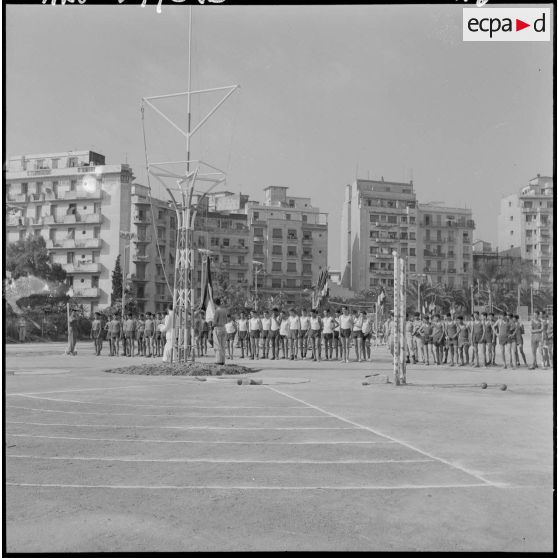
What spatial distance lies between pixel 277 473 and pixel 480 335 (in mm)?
16750

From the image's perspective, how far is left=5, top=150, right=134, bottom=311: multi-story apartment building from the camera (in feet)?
232

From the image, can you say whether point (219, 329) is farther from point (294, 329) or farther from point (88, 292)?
point (88, 292)

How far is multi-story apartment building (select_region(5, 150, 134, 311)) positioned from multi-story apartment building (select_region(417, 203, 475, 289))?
142ft

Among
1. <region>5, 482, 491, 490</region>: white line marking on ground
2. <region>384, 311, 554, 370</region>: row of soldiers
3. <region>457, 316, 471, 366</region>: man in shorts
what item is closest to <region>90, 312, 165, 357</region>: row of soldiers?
<region>384, 311, 554, 370</region>: row of soldiers

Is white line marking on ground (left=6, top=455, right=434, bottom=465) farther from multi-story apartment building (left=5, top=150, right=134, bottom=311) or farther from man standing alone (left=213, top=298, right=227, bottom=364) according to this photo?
multi-story apartment building (left=5, top=150, right=134, bottom=311)

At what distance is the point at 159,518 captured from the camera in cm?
517

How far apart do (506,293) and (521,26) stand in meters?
72.7

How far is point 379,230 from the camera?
9488 centimetres

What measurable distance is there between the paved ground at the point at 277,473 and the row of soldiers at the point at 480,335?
342 inches

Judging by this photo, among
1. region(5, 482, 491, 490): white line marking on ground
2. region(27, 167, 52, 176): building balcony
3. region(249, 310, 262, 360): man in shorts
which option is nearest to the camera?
region(5, 482, 491, 490): white line marking on ground

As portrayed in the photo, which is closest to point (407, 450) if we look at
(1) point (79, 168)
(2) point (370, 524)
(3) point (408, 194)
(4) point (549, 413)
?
(2) point (370, 524)

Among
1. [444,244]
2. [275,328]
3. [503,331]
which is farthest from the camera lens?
[444,244]

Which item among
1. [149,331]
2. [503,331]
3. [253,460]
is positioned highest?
[503,331]

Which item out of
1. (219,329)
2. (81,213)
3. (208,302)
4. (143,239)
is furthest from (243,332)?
(143,239)
